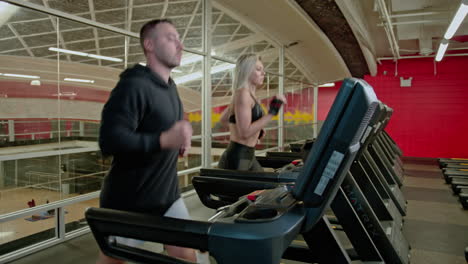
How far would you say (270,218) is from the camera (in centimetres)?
103

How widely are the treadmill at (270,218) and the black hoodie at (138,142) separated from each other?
21 centimetres

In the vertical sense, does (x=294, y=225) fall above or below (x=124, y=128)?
below

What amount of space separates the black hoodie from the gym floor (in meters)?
1.65

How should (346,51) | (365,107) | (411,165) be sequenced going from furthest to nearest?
(411,165), (346,51), (365,107)

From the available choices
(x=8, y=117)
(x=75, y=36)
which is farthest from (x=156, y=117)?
(x=75, y=36)

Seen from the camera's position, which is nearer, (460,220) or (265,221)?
(265,221)

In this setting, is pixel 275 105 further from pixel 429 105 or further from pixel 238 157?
pixel 429 105

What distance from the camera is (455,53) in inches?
400

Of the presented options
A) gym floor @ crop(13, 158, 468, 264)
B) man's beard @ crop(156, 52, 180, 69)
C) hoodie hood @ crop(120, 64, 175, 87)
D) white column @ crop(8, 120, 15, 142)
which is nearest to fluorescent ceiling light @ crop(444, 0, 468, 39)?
gym floor @ crop(13, 158, 468, 264)

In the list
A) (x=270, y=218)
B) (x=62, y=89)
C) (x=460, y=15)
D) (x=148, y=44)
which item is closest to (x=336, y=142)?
(x=270, y=218)

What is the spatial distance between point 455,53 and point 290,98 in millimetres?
5157

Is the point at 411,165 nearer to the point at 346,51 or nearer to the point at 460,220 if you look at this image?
the point at 346,51

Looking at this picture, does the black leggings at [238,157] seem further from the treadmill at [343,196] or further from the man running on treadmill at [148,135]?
the man running on treadmill at [148,135]

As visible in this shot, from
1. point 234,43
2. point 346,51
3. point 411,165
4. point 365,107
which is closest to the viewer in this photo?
point 365,107
